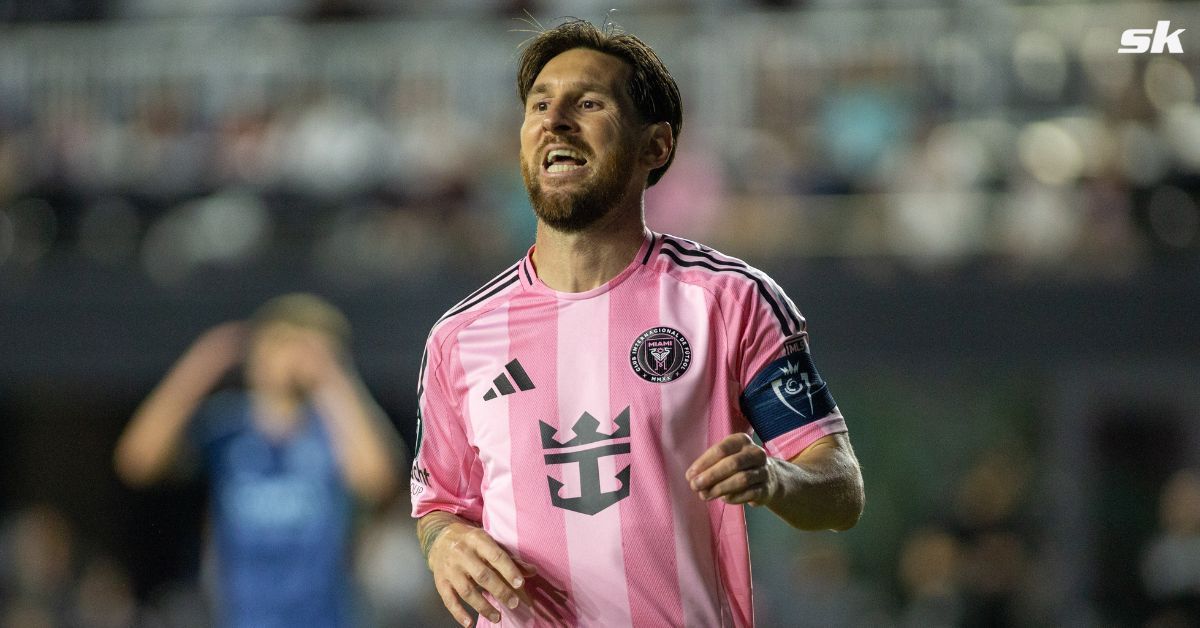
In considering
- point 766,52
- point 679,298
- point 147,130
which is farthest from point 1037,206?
point 679,298

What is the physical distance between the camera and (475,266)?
11.5 m

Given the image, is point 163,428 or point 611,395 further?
point 163,428

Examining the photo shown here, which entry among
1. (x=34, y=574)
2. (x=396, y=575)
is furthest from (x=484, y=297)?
(x=34, y=574)

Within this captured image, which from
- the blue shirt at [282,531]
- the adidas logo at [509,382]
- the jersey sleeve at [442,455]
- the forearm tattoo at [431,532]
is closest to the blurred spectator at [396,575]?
the blue shirt at [282,531]

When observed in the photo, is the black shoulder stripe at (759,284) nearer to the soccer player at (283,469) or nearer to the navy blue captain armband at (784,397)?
the navy blue captain armband at (784,397)

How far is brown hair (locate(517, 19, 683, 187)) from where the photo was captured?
152 inches

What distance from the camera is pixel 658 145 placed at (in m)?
3.90

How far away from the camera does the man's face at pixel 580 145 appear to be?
3.72m

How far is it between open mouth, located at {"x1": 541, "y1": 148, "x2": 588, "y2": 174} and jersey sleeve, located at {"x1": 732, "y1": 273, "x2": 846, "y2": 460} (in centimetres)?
52

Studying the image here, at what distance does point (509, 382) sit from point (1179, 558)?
7.79 meters

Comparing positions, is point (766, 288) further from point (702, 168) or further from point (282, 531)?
point (702, 168)

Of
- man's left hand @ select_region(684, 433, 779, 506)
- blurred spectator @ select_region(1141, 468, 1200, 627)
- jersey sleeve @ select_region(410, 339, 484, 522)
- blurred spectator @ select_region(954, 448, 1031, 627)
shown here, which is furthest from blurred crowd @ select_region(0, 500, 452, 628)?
man's left hand @ select_region(684, 433, 779, 506)

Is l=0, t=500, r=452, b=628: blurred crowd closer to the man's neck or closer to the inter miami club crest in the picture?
the man's neck

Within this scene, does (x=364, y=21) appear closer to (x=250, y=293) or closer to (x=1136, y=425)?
(x=250, y=293)
